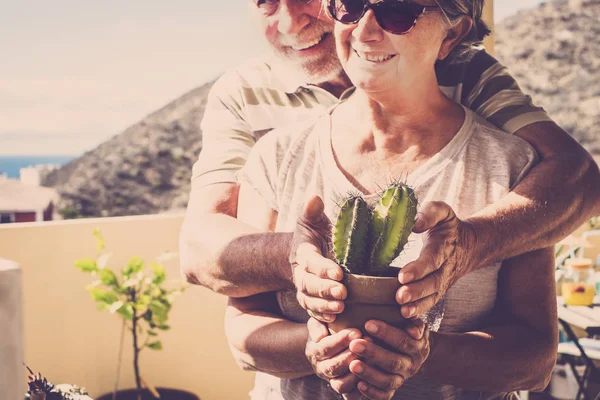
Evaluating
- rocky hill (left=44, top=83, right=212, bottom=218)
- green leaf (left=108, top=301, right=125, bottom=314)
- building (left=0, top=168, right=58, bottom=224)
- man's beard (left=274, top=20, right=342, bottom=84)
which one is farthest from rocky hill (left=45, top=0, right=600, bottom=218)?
man's beard (left=274, top=20, right=342, bottom=84)

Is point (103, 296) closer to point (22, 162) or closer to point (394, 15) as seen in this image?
point (22, 162)

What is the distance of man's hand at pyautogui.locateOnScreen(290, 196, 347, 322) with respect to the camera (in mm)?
1120

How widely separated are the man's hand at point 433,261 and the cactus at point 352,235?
0.07m

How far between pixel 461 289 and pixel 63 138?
6118 mm

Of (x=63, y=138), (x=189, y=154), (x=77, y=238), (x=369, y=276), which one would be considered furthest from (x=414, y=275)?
(x=63, y=138)

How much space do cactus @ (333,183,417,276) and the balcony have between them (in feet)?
10.7

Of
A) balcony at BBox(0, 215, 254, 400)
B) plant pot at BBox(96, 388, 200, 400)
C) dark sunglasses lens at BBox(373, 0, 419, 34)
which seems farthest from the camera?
plant pot at BBox(96, 388, 200, 400)

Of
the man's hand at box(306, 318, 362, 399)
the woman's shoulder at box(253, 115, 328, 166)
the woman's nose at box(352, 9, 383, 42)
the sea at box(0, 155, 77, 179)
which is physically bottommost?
the sea at box(0, 155, 77, 179)

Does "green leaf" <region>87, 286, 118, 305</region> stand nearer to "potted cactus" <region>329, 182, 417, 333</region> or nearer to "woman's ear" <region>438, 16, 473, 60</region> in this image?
"woman's ear" <region>438, 16, 473, 60</region>

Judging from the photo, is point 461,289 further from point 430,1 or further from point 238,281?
point 430,1

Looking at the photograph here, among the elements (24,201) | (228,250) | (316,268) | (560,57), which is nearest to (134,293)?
(24,201)

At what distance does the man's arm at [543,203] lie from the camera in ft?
4.45

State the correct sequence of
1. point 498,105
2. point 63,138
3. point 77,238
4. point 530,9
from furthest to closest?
point 530,9 → point 63,138 → point 77,238 → point 498,105

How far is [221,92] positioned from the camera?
1991mm
